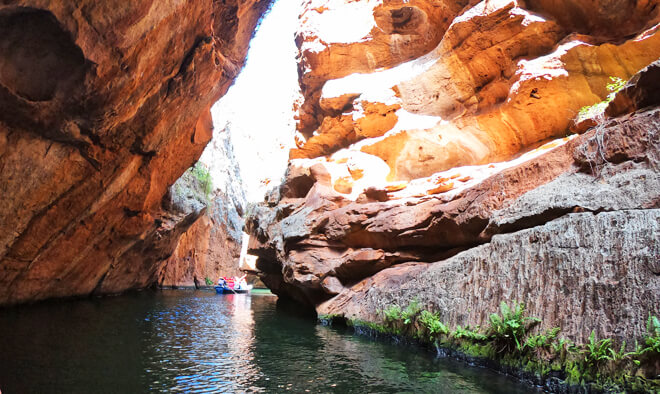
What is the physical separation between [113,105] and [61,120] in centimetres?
129

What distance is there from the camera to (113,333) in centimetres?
984

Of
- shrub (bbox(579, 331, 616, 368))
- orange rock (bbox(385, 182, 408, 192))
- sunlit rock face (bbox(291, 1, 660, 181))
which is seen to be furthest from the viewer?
orange rock (bbox(385, 182, 408, 192))

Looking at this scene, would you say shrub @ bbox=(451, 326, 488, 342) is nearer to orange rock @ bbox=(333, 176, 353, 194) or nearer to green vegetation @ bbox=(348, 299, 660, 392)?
green vegetation @ bbox=(348, 299, 660, 392)

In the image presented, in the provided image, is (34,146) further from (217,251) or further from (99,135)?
(217,251)

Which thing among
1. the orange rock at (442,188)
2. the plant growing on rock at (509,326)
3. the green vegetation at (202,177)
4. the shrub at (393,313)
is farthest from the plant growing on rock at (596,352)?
the green vegetation at (202,177)

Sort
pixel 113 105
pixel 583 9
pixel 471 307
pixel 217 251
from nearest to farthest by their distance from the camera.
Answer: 1. pixel 471 307
2. pixel 113 105
3. pixel 583 9
4. pixel 217 251

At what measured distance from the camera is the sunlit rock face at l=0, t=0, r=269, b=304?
25.6 feet

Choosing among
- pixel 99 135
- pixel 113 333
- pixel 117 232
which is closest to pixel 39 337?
pixel 113 333

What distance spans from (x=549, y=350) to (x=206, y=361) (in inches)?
250

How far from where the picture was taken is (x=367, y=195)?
1606 cm

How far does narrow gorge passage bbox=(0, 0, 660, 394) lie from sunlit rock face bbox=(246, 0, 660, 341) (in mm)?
59

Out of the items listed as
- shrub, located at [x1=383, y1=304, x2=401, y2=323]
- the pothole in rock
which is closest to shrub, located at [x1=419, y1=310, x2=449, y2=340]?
shrub, located at [x1=383, y1=304, x2=401, y2=323]

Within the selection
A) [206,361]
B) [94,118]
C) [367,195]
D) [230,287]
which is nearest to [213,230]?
[230,287]

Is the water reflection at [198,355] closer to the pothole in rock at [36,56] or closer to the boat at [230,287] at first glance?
the pothole in rock at [36,56]
